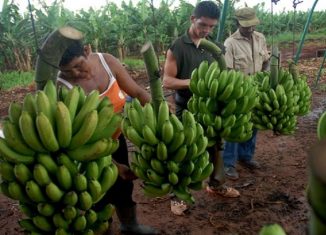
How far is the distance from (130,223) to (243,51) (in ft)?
6.61

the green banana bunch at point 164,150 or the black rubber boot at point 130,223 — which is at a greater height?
the green banana bunch at point 164,150

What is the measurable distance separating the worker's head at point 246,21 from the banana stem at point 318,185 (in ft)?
11.5

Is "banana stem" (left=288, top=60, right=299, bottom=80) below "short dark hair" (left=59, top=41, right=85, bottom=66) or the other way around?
below

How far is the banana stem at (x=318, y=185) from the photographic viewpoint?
0.79 feet

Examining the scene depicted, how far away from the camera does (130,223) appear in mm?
2682

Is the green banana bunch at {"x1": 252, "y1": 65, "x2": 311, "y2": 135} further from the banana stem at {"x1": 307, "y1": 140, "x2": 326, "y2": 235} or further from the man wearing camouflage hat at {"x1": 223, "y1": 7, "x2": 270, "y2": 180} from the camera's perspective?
the banana stem at {"x1": 307, "y1": 140, "x2": 326, "y2": 235}

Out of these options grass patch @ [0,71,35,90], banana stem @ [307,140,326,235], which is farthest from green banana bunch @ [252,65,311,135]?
grass patch @ [0,71,35,90]

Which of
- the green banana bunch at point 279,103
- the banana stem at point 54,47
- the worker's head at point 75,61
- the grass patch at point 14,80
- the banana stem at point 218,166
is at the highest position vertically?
the banana stem at point 54,47

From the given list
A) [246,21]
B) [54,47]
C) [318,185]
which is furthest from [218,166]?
[246,21]

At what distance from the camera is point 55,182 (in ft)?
3.92

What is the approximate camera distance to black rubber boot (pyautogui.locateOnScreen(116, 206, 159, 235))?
263cm

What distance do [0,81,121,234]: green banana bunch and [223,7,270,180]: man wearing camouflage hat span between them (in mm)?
2523

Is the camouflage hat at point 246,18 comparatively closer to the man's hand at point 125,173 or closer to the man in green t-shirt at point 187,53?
the man in green t-shirt at point 187,53

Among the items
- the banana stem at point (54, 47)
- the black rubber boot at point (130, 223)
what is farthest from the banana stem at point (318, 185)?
the black rubber boot at point (130, 223)
